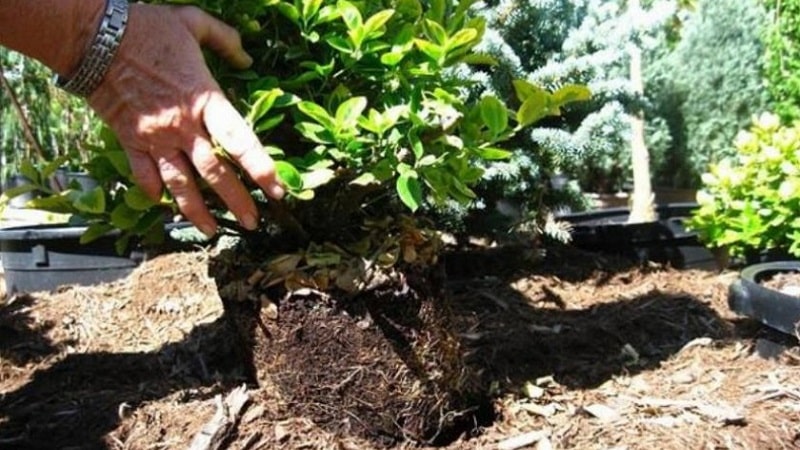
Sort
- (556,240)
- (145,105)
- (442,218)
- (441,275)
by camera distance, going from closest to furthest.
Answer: (145,105) < (441,275) < (442,218) < (556,240)

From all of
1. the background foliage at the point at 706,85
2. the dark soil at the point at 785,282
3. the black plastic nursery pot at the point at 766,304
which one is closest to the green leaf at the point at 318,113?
the black plastic nursery pot at the point at 766,304

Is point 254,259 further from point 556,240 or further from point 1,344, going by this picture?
point 556,240

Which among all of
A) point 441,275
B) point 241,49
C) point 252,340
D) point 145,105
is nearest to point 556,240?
point 441,275

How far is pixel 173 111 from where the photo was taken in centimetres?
119

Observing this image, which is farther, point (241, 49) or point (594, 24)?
point (594, 24)

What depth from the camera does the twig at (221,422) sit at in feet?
4.85

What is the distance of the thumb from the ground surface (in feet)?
1.44

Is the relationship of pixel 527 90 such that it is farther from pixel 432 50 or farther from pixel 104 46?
pixel 104 46

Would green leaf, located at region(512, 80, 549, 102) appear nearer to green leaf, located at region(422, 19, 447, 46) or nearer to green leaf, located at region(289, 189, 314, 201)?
green leaf, located at region(422, 19, 447, 46)

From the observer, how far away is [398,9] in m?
1.49

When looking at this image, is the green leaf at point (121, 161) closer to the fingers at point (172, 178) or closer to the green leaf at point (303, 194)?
the fingers at point (172, 178)

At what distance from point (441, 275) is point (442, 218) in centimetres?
115

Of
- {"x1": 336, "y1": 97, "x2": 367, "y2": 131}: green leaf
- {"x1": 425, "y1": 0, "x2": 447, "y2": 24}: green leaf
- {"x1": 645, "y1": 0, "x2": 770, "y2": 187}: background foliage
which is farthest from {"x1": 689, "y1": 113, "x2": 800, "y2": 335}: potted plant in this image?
{"x1": 645, "y1": 0, "x2": 770, "y2": 187}: background foliage

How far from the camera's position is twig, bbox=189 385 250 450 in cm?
148
